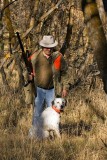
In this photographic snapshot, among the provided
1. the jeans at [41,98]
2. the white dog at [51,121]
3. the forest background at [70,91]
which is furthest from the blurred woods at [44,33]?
the white dog at [51,121]

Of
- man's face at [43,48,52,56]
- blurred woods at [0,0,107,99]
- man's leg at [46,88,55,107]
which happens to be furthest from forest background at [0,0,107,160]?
man's face at [43,48,52,56]

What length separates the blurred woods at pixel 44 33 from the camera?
11.3 metres

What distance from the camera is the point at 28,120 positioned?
8.59 meters

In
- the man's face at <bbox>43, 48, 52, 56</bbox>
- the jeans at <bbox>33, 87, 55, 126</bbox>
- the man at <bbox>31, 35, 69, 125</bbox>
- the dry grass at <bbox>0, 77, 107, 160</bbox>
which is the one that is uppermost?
the man's face at <bbox>43, 48, 52, 56</bbox>

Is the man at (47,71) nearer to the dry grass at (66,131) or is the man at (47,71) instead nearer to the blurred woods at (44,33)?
the dry grass at (66,131)

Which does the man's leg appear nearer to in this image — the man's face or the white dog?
the white dog

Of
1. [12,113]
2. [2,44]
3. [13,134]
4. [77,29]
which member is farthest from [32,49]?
[13,134]

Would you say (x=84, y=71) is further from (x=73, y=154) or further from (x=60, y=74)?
(x=73, y=154)

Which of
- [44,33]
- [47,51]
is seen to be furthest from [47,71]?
[44,33]

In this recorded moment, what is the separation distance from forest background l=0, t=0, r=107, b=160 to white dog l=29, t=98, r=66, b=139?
0.21 meters

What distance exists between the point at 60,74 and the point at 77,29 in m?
5.44

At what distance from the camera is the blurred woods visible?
11305mm

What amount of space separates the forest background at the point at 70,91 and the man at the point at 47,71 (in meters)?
0.55

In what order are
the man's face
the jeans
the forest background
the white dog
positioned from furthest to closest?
the jeans < the man's face < the white dog < the forest background
